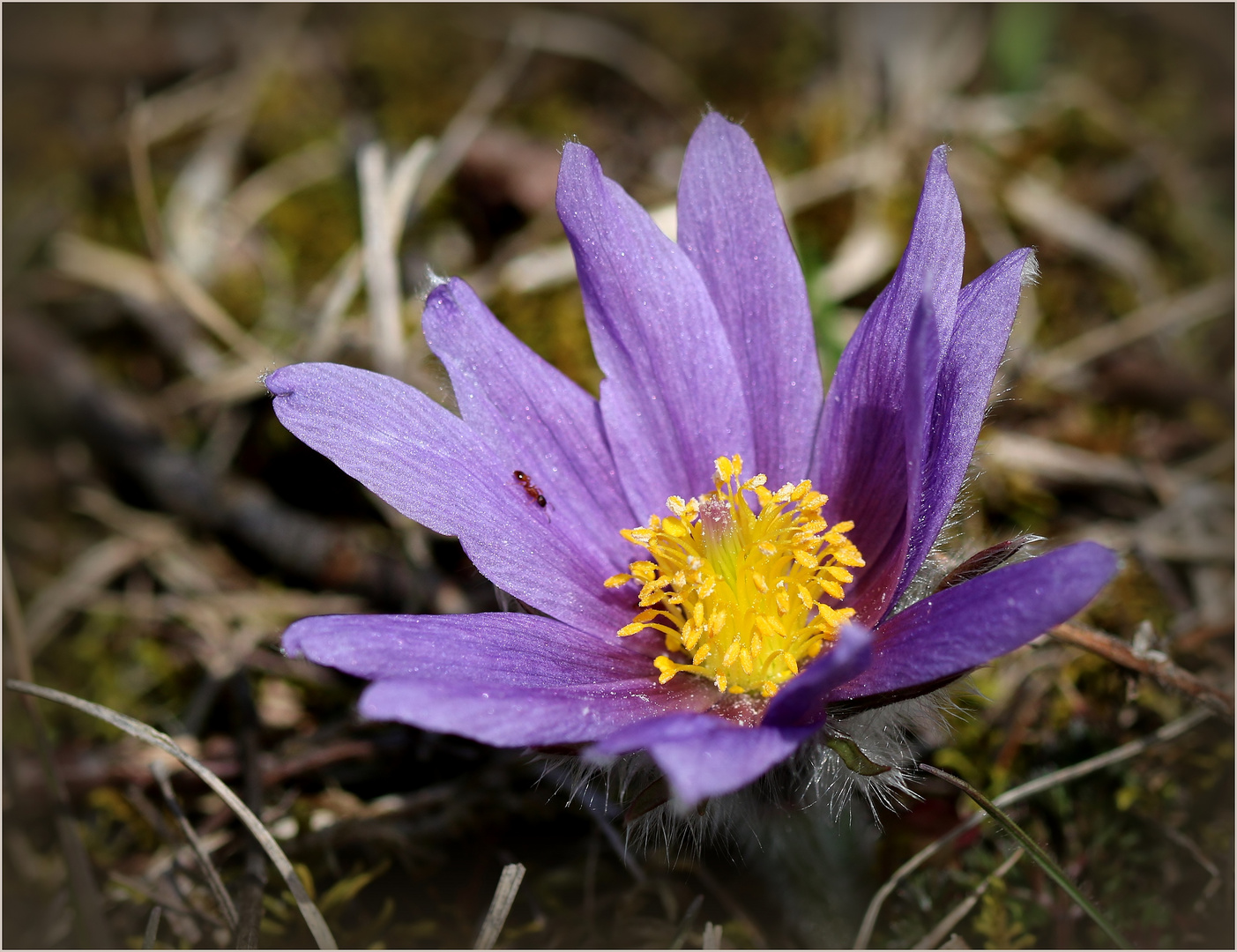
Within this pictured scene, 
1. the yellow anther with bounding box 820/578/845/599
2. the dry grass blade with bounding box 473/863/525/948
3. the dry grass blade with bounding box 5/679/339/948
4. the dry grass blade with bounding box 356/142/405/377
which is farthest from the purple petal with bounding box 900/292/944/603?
the dry grass blade with bounding box 356/142/405/377

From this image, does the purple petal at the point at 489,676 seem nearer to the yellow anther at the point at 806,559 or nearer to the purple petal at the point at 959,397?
the yellow anther at the point at 806,559

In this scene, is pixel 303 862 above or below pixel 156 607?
below

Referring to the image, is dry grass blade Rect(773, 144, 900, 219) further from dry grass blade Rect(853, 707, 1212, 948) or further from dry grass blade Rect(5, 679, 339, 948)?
dry grass blade Rect(5, 679, 339, 948)

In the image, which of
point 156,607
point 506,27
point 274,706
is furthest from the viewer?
point 506,27

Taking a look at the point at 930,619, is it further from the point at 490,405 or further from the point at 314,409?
the point at 314,409

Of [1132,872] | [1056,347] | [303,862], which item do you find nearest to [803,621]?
[1132,872]

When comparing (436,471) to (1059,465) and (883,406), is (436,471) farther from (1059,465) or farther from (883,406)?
(1059,465)

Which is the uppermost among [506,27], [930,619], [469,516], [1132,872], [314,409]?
[506,27]
